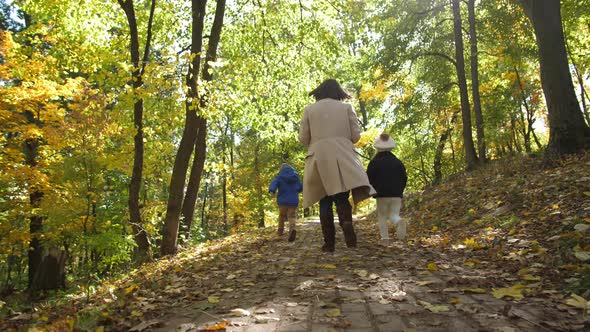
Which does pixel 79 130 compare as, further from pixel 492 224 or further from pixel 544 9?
pixel 544 9

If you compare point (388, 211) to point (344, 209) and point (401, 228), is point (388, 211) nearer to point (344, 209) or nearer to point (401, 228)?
point (401, 228)

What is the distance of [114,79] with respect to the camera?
7.41 metres

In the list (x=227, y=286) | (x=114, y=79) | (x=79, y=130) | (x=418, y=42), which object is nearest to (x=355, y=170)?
(x=227, y=286)

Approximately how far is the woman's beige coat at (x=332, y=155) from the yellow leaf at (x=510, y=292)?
242cm

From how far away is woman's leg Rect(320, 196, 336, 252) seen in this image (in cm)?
579

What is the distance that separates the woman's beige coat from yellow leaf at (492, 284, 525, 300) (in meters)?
2.42

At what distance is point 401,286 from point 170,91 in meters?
6.82

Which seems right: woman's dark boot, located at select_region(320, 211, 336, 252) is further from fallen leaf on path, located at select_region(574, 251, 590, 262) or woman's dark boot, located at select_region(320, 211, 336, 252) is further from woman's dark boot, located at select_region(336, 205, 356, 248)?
fallen leaf on path, located at select_region(574, 251, 590, 262)

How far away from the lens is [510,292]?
339cm

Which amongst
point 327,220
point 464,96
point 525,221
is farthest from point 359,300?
point 464,96

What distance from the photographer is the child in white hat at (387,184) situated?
277 inches

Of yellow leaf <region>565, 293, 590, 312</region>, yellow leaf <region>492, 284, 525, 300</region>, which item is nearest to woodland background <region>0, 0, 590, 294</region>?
yellow leaf <region>492, 284, 525, 300</region>

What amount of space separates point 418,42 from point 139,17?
10489 mm

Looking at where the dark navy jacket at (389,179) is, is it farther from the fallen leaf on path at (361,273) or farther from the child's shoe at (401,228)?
the fallen leaf on path at (361,273)
